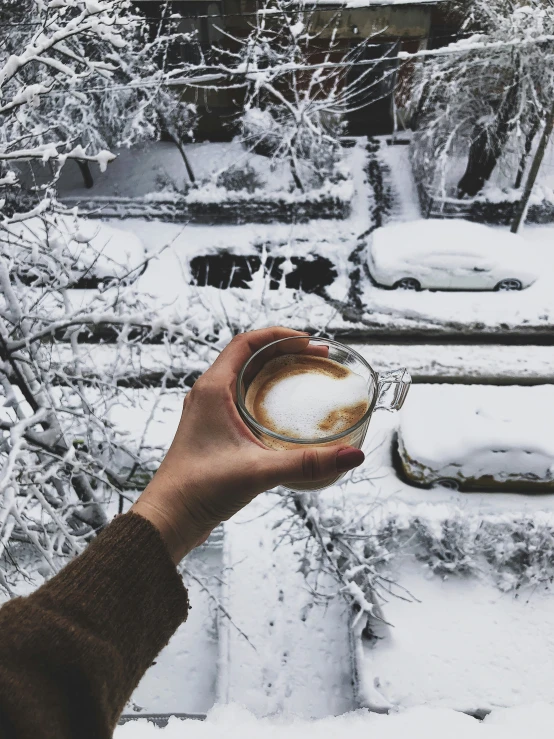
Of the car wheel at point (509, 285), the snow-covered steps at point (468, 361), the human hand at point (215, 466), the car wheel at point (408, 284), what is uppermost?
the human hand at point (215, 466)

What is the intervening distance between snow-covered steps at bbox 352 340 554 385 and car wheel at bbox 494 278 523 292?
1.47m

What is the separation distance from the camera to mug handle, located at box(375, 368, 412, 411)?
2.21 metres

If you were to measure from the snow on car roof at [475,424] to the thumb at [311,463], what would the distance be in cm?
546

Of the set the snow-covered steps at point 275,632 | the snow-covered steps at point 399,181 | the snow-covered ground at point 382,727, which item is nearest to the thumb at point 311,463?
the snow-covered ground at point 382,727

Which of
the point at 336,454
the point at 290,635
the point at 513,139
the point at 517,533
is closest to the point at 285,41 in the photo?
the point at 513,139

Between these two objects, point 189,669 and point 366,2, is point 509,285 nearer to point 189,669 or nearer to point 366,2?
point 366,2

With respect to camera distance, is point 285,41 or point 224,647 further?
point 285,41

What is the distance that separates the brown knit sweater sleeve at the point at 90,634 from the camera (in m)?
1.20

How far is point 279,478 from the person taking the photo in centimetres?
189

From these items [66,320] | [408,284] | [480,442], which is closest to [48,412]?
[66,320]

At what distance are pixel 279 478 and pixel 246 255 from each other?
10549mm

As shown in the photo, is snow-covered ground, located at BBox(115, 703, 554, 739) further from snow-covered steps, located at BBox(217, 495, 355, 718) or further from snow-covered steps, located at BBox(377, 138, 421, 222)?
snow-covered steps, located at BBox(377, 138, 421, 222)

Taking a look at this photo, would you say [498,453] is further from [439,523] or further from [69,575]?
[69,575]

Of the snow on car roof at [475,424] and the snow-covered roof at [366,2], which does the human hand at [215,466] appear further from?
the snow-covered roof at [366,2]
